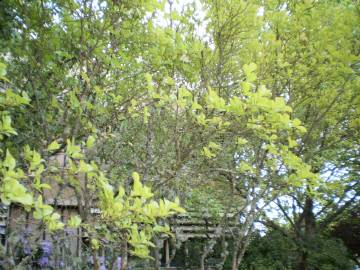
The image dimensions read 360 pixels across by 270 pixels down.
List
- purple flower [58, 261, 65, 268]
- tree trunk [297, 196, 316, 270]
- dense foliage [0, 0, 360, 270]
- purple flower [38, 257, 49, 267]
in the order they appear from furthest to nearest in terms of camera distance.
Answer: tree trunk [297, 196, 316, 270], purple flower [38, 257, 49, 267], purple flower [58, 261, 65, 268], dense foliage [0, 0, 360, 270]

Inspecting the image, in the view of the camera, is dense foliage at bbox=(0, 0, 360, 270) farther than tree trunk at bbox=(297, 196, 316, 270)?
No

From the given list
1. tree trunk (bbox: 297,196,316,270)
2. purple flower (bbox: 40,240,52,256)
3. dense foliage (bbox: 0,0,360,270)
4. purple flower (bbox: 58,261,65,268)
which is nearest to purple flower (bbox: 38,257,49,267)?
purple flower (bbox: 40,240,52,256)

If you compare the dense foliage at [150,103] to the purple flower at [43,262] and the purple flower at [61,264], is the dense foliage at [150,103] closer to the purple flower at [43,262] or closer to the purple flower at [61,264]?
the purple flower at [61,264]

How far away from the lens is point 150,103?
329cm

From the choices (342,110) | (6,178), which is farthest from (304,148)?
(6,178)

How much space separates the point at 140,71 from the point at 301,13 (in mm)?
2164

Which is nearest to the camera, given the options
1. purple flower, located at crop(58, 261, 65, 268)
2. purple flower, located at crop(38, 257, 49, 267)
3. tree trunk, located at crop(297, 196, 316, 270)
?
purple flower, located at crop(58, 261, 65, 268)

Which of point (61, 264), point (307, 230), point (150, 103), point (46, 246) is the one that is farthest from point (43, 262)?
point (307, 230)

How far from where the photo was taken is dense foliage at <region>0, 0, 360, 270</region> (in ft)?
7.27

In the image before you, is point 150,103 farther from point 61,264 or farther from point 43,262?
point 43,262

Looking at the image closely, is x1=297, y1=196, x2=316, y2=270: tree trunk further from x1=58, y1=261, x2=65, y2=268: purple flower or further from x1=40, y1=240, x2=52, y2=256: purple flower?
Answer: x1=58, y1=261, x2=65, y2=268: purple flower

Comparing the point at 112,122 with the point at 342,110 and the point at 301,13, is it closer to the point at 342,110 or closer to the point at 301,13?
the point at 301,13

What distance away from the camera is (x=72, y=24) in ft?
11.1

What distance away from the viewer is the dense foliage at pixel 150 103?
2.22 meters
